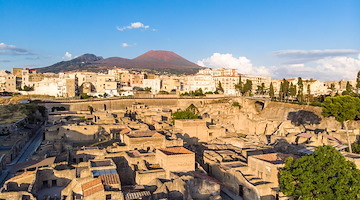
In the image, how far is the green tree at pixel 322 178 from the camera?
40.3 ft

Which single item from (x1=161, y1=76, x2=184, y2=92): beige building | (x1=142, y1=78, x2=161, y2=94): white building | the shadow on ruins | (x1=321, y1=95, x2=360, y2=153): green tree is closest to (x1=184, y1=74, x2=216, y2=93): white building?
(x1=161, y1=76, x2=184, y2=92): beige building

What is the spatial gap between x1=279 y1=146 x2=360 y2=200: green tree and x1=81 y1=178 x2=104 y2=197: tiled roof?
26.7 ft

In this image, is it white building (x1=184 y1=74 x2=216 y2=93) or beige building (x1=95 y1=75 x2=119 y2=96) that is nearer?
beige building (x1=95 y1=75 x2=119 y2=96)

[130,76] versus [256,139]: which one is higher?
[130,76]

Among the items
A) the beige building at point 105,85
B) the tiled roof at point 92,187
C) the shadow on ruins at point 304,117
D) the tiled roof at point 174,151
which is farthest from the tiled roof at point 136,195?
the beige building at point 105,85

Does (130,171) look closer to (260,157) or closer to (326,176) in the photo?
(260,157)

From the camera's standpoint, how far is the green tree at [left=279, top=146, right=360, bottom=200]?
12289mm

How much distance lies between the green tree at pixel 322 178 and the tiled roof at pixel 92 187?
815 centimetres

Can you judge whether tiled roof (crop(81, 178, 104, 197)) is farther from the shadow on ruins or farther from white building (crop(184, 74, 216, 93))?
white building (crop(184, 74, 216, 93))

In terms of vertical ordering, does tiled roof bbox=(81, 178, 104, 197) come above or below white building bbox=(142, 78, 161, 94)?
below

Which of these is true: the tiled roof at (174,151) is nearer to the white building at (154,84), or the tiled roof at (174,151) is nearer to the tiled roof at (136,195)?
the tiled roof at (136,195)

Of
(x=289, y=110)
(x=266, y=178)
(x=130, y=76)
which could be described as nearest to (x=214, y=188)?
(x=266, y=178)

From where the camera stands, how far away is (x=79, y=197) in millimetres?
11859

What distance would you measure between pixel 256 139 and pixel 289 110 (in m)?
22.8
